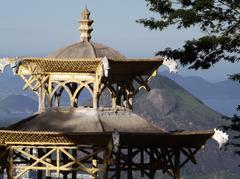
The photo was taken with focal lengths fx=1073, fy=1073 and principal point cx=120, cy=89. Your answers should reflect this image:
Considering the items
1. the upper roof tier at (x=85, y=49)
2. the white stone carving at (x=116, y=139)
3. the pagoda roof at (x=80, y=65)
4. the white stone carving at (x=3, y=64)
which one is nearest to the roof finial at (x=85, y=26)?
the upper roof tier at (x=85, y=49)

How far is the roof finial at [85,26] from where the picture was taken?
3469cm

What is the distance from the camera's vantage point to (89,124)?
3297 cm

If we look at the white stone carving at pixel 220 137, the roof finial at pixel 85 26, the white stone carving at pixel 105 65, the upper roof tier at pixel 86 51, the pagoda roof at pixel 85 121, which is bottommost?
the white stone carving at pixel 220 137

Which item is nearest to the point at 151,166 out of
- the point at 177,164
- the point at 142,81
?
the point at 177,164

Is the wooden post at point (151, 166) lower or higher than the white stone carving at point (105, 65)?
lower

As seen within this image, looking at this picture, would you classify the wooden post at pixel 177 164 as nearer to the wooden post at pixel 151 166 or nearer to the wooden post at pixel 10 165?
the wooden post at pixel 151 166

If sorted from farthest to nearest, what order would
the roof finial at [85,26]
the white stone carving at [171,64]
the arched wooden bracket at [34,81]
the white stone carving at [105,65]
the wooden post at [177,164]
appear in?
the white stone carving at [171,64] → the roof finial at [85,26] → the wooden post at [177,164] → the arched wooden bracket at [34,81] → the white stone carving at [105,65]

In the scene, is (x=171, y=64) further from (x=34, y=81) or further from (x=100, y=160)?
(x=34, y=81)

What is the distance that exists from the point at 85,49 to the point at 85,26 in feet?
3.54

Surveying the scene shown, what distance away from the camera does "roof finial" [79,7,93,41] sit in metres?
34.7

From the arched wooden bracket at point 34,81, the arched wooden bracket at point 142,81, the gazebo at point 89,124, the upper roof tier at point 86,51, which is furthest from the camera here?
the arched wooden bracket at point 142,81

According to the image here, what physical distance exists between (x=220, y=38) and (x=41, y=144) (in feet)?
30.6

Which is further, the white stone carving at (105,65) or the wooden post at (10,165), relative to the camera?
the wooden post at (10,165)

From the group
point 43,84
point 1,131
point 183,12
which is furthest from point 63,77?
point 183,12
